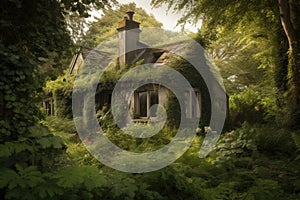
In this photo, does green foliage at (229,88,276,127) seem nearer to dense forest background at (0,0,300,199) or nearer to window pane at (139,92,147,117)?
dense forest background at (0,0,300,199)

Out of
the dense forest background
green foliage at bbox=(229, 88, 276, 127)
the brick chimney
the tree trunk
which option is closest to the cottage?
the brick chimney

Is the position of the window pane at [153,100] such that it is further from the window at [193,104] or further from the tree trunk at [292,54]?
the tree trunk at [292,54]

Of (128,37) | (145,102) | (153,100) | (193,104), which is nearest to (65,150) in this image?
(193,104)

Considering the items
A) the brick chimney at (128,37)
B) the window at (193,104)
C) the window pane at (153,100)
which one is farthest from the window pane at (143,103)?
the brick chimney at (128,37)

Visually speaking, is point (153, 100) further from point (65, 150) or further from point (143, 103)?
point (65, 150)

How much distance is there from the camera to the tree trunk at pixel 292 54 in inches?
381

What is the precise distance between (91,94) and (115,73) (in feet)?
5.98

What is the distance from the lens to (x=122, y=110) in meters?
13.9

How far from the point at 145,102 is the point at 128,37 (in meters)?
4.68

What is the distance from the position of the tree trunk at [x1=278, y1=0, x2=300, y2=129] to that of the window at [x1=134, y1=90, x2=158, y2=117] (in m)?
6.69

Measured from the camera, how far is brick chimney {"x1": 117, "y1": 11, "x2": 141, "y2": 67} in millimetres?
16734

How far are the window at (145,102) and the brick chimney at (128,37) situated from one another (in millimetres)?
2814

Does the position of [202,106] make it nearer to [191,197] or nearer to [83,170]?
[191,197]

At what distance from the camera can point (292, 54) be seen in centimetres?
991
